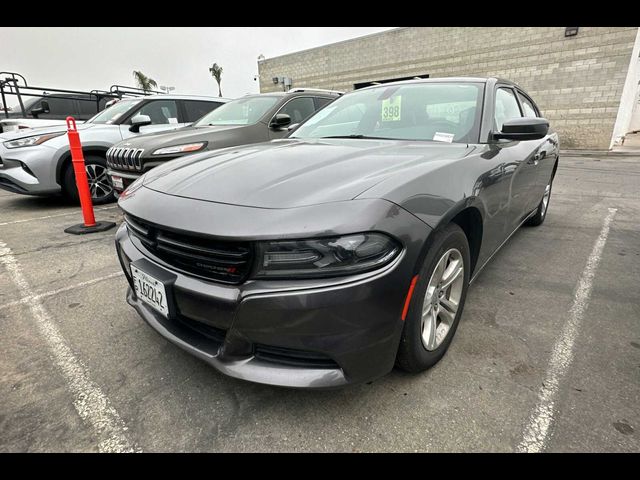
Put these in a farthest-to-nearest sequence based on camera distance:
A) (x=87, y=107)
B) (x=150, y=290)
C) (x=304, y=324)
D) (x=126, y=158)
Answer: (x=87, y=107), (x=126, y=158), (x=150, y=290), (x=304, y=324)

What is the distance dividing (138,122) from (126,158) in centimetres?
151

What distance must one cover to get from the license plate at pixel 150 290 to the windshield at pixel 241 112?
3.61m

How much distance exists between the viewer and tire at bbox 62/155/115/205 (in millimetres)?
5297

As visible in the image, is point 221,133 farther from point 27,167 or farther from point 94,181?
point 27,167

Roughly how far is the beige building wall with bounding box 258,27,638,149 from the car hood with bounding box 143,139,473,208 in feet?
53.7

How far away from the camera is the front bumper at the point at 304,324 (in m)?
1.28

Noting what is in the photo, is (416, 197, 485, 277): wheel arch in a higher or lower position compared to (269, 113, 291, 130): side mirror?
lower

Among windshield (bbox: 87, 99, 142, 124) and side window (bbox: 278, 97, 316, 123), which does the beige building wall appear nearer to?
side window (bbox: 278, 97, 316, 123)

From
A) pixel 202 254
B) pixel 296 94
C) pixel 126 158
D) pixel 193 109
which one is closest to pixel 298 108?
pixel 296 94

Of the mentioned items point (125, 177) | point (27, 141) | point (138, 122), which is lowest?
point (125, 177)

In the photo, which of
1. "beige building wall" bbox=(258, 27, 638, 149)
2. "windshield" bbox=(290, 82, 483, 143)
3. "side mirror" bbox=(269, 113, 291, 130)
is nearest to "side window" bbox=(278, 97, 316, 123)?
"side mirror" bbox=(269, 113, 291, 130)

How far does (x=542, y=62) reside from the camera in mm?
15078

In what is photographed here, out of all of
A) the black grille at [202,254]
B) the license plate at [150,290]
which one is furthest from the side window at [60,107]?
the black grille at [202,254]

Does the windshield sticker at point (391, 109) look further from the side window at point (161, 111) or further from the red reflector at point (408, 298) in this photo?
the side window at point (161, 111)
